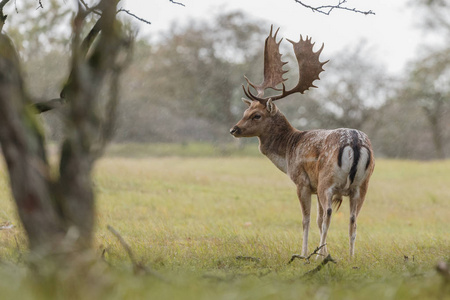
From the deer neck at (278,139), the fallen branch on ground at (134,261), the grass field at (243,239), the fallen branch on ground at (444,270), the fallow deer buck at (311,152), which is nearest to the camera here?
the grass field at (243,239)

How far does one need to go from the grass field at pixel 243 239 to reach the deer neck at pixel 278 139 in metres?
1.12

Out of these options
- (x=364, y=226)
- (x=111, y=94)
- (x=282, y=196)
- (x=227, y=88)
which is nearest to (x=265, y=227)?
(x=364, y=226)

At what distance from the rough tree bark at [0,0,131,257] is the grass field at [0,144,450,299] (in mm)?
318

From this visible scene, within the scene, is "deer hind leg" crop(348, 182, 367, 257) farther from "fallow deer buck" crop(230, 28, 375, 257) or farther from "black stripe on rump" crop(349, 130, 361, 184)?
"black stripe on rump" crop(349, 130, 361, 184)

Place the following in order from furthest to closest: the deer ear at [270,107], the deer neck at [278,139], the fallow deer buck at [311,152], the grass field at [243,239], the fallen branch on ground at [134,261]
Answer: the deer neck at [278,139]
the deer ear at [270,107]
the fallow deer buck at [311,152]
the fallen branch on ground at [134,261]
the grass field at [243,239]

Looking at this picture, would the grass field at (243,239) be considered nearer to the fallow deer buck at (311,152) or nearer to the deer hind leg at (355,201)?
the deer hind leg at (355,201)

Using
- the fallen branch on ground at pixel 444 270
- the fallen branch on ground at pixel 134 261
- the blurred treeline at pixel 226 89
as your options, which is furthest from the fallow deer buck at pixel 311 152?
the blurred treeline at pixel 226 89

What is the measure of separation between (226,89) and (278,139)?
3169cm

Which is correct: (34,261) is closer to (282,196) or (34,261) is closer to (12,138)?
(12,138)

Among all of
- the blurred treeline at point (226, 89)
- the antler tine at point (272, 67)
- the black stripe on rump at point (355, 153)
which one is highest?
A: the antler tine at point (272, 67)

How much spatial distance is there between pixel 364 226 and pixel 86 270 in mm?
9528

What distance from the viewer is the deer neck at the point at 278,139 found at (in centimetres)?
796

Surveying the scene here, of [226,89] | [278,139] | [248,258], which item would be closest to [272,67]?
[278,139]

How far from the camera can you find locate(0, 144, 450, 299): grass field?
3.49m
